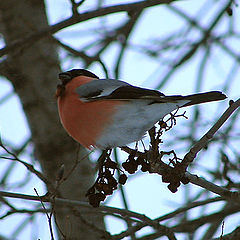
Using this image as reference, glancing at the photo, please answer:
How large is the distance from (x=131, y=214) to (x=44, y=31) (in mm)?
1034

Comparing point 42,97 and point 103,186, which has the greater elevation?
point 42,97

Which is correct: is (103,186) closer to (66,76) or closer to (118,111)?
(118,111)

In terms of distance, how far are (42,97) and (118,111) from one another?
0.99m

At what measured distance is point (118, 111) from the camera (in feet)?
6.78

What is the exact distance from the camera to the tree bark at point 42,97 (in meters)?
2.78

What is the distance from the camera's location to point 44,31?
2.41 meters

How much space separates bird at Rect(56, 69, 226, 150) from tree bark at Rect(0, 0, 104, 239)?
0.57m

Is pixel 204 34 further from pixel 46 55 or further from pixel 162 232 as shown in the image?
pixel 162 232

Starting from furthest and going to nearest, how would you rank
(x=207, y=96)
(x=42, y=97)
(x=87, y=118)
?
(x=42, y=97) < (x=87, y=118) < (x=207, y=96)

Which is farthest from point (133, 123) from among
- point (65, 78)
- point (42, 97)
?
point (42, 97)

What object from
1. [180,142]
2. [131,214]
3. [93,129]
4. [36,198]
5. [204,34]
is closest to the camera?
[36,198]

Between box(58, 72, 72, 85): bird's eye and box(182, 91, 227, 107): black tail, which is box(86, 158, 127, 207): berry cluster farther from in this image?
box(58, 72, 72, 85): bird's eye

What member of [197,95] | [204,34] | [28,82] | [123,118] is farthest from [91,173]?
[204,34]

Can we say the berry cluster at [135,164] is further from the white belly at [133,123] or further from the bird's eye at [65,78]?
the bird's eye at [65,78]
